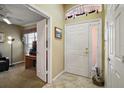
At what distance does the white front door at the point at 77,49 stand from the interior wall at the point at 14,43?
10.9 ft

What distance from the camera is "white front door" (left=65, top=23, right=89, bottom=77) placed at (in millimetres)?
3566

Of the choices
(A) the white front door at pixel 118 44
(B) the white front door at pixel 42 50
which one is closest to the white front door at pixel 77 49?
(B) the white front door at pixel 42 50

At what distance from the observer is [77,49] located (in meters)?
3.77

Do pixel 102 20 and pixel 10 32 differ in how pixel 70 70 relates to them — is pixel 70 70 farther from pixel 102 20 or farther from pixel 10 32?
pixel 10 32

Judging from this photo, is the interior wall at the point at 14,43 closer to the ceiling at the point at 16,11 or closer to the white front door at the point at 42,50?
the ceiling at the point at 16,11

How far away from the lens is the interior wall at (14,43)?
5195mm

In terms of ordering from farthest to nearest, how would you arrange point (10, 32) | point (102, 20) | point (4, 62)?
1. point (10, 32)
2. point (4, 62)
3. point (102, 20)

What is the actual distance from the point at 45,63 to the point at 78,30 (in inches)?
66.4

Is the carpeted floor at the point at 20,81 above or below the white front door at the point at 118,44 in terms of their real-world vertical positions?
below

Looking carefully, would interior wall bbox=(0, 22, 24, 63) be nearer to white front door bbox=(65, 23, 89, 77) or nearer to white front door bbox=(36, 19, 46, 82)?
white front door bbox=(36, 19, 46, 82)

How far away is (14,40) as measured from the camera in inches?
228

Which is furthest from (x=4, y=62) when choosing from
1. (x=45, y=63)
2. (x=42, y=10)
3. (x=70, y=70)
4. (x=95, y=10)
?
(x=95, y=10)

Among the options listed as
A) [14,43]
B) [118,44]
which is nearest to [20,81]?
[118,44]

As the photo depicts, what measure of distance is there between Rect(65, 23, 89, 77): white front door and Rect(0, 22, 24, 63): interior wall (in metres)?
3.32
